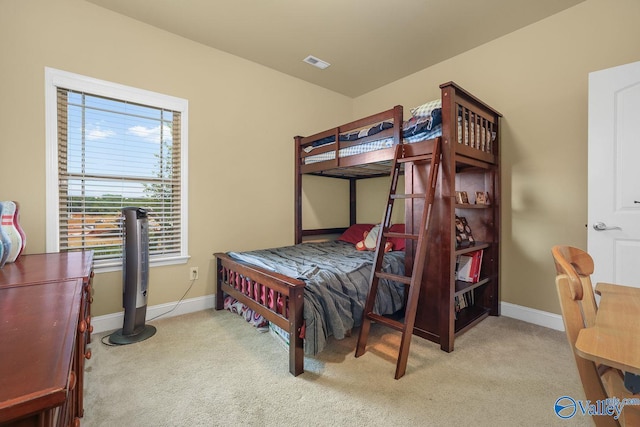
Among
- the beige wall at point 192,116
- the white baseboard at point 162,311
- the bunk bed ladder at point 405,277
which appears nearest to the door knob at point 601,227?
the bunk bed ladder at point 405,277

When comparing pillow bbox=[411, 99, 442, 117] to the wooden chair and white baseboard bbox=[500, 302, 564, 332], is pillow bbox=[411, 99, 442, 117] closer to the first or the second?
the wooden chair

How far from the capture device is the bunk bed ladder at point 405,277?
1.78m

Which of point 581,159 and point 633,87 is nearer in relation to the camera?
point 633,87

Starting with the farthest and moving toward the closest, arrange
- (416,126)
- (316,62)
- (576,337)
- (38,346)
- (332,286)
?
1. (316,62)
2. (416,126)
3. (332,286)
4. (576,337)
5. (38,346)

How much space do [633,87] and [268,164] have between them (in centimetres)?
301

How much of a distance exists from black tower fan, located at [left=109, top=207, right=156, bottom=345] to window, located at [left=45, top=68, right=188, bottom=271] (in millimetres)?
343

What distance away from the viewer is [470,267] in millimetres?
2602

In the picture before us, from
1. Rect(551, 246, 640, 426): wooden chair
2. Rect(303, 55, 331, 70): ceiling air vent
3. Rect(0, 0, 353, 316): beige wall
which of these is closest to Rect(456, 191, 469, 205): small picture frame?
Rect(551, 246, 640, 426): wooden chair

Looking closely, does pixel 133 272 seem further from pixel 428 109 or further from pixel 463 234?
pixel 463 234

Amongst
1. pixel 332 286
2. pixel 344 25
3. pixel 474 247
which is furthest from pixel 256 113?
pixel 474 247

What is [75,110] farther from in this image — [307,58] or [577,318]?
[577,318]

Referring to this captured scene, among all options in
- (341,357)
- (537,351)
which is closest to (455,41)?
(537,351)

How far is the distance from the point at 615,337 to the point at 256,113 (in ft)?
10.6

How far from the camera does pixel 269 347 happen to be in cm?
208
